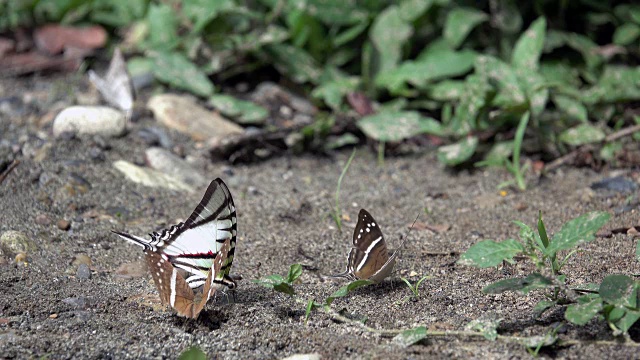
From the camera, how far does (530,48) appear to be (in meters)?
3.95

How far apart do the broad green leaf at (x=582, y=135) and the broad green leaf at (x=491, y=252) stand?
5.78ft

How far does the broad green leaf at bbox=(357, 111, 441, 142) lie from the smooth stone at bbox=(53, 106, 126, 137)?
52.6 inches

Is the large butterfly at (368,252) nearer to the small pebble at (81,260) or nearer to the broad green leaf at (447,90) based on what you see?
the small pebble at (81,260)

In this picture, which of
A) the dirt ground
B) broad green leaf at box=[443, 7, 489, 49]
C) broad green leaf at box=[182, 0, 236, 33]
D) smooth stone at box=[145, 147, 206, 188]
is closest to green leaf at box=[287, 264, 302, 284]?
the dirt ground

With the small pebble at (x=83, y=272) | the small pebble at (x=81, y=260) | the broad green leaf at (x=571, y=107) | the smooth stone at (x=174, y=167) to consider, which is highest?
the broad green leaf at (x=571, y=107)

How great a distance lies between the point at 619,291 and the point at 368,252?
833mm

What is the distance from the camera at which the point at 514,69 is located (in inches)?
154

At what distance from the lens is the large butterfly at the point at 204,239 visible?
95.2 inches

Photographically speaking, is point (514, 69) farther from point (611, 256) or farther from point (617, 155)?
point (611, 256)

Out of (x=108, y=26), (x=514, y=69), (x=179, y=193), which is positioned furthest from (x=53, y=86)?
(x=514, y=69)

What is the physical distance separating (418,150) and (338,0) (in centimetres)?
104

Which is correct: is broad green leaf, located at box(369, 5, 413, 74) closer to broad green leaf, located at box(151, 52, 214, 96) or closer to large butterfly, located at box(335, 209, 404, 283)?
broad green leaf, located at box(151, 52, 214, 96)

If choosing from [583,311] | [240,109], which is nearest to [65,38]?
[240,109]

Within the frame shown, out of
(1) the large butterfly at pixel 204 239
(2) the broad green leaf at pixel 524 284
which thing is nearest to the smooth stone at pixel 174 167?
(1) the large butterfly at pixel 204 239
